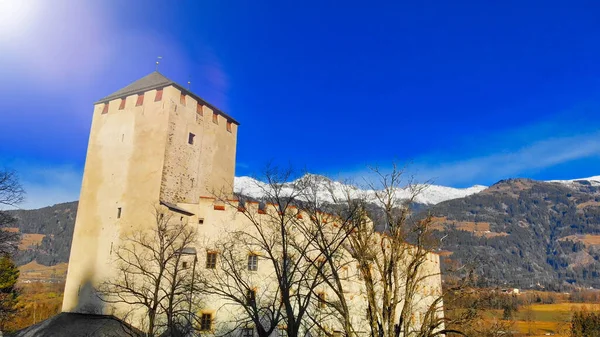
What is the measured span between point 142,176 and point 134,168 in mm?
715

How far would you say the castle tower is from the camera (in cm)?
2084

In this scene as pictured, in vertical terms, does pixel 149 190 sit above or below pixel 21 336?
above

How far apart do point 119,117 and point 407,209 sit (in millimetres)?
16589

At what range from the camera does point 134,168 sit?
853 inches

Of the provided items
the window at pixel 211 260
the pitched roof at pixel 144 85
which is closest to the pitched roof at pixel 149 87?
the pitched roof at pixel 144 85

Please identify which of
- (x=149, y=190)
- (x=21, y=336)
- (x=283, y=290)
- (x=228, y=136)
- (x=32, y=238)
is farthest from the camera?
(x=32, y=238)

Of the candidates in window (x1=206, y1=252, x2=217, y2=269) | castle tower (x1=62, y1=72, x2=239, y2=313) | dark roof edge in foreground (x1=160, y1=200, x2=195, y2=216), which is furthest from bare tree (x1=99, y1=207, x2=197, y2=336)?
window (x1=206, y1=252, x2=217, y2=269)

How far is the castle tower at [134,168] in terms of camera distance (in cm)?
2084

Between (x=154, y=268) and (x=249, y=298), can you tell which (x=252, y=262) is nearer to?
(x=154, y=268)

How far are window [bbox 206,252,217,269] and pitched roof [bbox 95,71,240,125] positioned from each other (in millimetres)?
8756

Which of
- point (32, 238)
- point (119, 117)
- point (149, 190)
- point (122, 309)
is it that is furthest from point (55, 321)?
point (32, 238)

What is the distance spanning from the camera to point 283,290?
13.6m

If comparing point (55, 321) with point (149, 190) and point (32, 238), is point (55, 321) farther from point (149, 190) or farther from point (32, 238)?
point (32, 238)

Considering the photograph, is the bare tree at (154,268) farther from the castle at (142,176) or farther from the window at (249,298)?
the window at (249,298)
